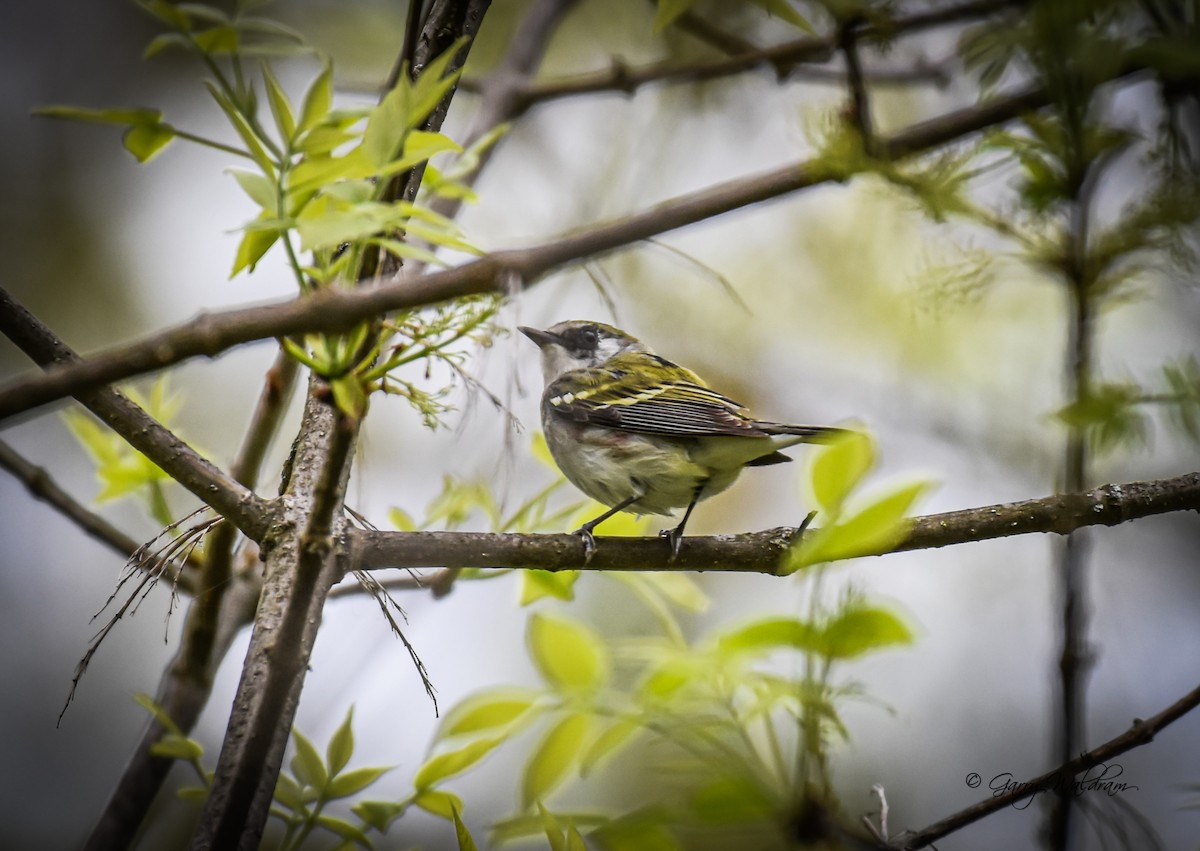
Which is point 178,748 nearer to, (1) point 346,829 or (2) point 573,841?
(1) point 346,829


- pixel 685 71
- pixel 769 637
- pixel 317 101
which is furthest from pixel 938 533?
pixel 685 71

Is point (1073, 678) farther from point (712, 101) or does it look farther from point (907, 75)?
point (712, 101)

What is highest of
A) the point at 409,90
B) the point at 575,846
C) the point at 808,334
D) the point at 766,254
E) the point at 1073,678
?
the point at 766,254

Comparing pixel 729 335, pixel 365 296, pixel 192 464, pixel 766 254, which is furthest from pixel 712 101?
pixel 365 296

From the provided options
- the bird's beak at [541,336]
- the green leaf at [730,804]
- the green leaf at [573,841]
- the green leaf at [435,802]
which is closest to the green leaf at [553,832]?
the green leaf at [573,841]

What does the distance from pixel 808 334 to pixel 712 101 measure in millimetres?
921

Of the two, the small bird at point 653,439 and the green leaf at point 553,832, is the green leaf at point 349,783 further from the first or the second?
the small bird at point 653,439

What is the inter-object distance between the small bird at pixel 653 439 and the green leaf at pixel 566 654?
1235 millimetres

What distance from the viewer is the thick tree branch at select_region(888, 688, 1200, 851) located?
2.34 feet

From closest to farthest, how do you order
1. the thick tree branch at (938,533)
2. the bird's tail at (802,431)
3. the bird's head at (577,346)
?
the thick tree branch at (938,533) < the bird's tail at (802,431) < the bird's head at (577,346)

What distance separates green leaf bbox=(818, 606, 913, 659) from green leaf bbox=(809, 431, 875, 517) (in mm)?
82

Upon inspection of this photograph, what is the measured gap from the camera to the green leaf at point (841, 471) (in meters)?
0.75

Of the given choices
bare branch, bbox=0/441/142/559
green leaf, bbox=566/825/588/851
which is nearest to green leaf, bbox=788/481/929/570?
green leaf, bbox=566/825/588/851

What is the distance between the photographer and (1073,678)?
2.20 ft
